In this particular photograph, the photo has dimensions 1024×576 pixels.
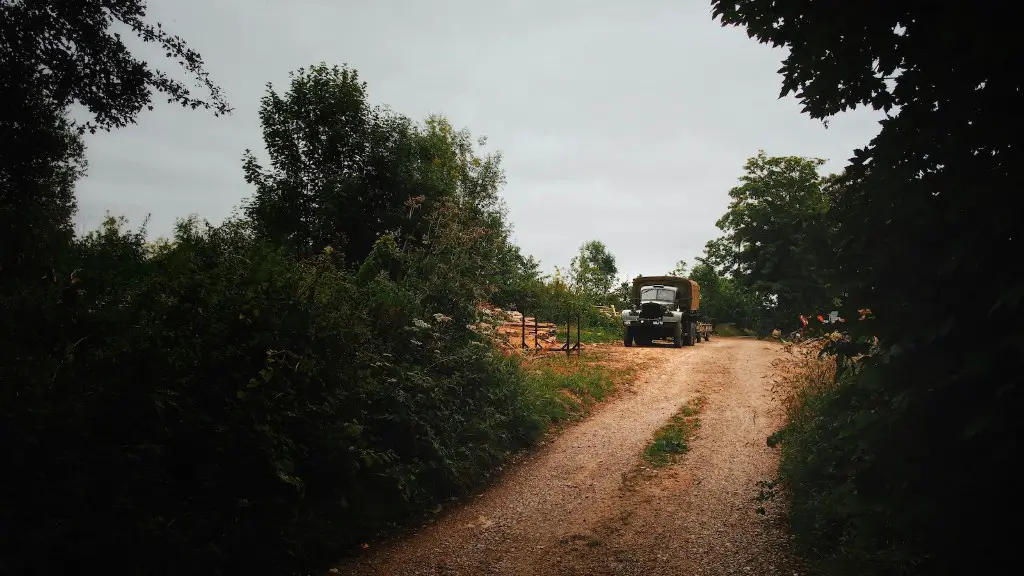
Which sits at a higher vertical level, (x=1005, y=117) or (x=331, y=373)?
(x=1005, y=117)

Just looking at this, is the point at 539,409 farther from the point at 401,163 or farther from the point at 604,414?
the point at 401,163

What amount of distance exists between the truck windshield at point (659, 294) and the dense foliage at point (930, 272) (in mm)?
20937

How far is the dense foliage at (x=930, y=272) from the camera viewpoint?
2.51m

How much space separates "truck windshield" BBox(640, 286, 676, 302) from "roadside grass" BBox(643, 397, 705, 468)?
44.4ft

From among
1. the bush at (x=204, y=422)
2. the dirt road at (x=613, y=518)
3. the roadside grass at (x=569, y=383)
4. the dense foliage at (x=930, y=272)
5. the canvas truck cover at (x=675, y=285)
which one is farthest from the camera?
the canvas truck cover at (x=675, y=285)

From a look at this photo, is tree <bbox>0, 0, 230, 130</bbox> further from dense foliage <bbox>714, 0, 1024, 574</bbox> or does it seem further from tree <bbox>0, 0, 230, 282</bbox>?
dense foliage <bbox>714, 0, 1024, 574</bbox>

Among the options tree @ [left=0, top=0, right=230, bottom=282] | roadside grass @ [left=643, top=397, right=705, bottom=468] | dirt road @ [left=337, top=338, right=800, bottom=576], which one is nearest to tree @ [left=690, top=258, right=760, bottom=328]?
roadside grass @ [left=643, top=397, right=705, bottom=468]

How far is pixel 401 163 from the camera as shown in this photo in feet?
53.7

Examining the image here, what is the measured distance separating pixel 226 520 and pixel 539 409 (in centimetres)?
598

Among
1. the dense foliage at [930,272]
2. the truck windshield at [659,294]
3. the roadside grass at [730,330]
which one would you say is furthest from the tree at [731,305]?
the dense foliage at [930,272]

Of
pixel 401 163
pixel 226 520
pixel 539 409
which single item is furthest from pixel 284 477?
pixel 401 163

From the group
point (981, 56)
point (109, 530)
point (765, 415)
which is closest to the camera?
point (981, 56)

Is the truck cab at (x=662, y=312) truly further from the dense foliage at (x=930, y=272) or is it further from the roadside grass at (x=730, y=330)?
the dense foliage at (x=930, y=272)

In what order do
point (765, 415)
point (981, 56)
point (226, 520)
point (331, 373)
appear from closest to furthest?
point (981, 56) → point (226, 520) → point (331, 373) → point (765, 415)
